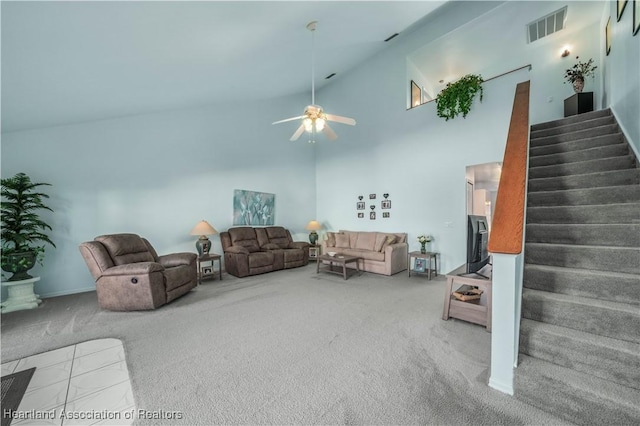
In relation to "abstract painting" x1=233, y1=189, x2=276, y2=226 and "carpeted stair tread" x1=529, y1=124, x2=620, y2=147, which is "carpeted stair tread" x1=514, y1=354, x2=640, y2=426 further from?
"abstract painting" x1=233, y1=189, x2=276, y2=226

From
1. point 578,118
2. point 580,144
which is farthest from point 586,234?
point 578,118

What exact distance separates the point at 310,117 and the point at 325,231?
4206mm

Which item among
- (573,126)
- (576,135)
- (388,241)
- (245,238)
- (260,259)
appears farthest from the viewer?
(245,238)

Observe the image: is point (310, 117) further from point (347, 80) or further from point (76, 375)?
point (347, 80)

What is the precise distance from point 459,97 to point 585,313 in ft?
14.3

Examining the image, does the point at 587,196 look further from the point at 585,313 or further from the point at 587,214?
the point at 585,313

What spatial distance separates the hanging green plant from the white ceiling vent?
132cm

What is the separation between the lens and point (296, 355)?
2.10 m

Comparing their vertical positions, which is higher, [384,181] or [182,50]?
[182,50]

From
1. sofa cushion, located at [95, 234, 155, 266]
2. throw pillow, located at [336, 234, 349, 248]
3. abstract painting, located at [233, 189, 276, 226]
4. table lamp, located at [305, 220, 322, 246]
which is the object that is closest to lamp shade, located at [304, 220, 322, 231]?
table lamp, located at [305, 220, 322, 246]

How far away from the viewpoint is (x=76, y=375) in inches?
76.0

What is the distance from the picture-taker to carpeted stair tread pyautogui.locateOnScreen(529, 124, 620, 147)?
312 cm

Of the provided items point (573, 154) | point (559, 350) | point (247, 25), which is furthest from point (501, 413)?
point (247, 25)

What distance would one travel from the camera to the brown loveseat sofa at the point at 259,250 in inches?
197
